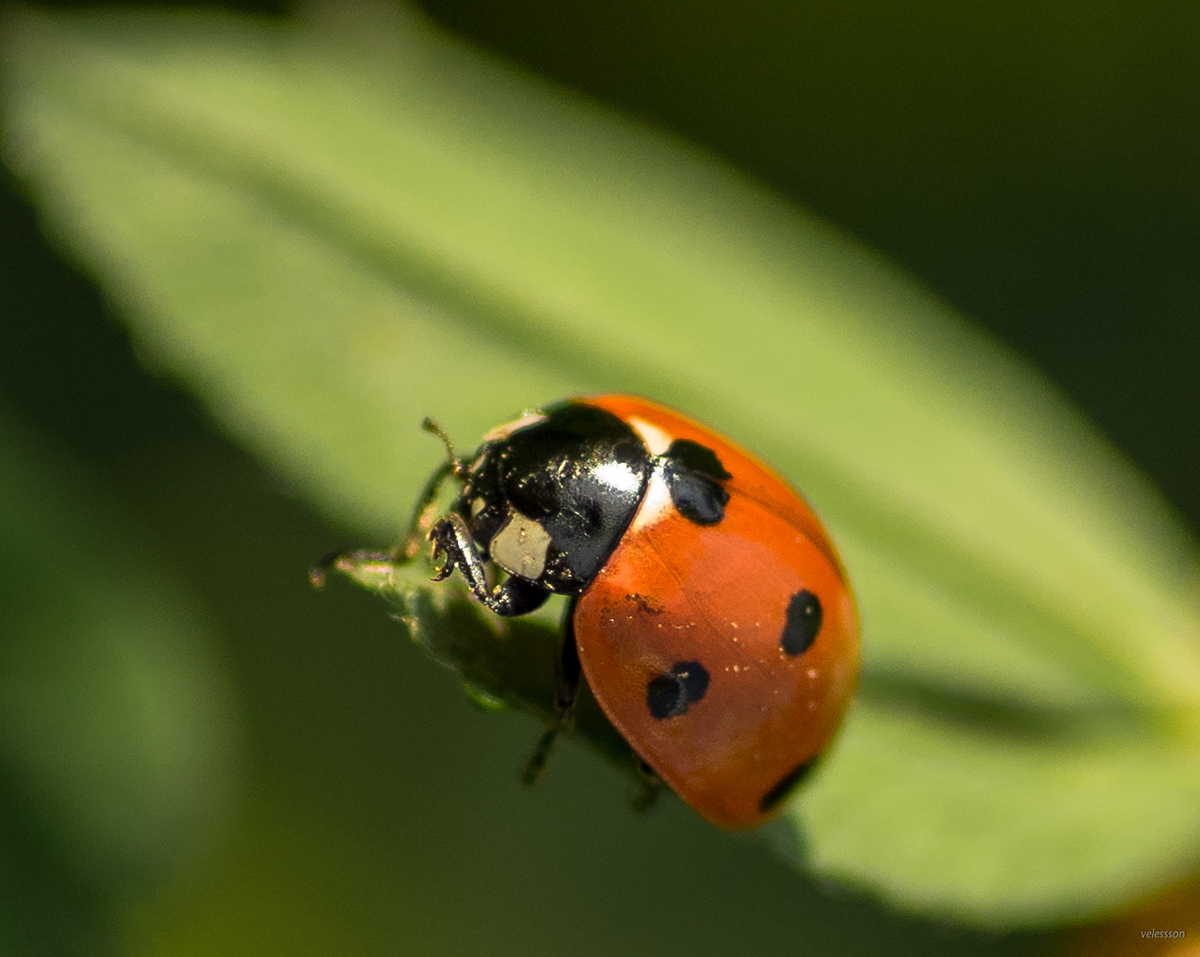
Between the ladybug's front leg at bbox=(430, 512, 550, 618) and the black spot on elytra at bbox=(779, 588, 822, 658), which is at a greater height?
the black spot on elytra at bbox=(779, 588, 822, 658)

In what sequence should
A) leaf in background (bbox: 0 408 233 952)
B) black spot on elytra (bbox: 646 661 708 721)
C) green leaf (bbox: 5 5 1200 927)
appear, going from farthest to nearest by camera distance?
leaf in background (bbox: 0 408 233 952) < green leaf (bbox: 5 5 1200 927) < black spot on elytra (bbox: 646 661 708 721)

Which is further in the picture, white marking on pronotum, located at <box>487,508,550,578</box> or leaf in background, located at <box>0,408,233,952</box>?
leaf in background, located at <box>0,408,233,952</box>

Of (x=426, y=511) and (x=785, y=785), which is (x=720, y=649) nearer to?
(x=785, y=785)

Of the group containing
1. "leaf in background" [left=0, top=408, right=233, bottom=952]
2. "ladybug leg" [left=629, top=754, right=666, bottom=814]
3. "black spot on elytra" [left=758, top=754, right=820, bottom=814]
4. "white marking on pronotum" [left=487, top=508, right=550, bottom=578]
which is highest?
Answer: "white marking on pronotum" [left=487, top=508, right=550, bottom=578]

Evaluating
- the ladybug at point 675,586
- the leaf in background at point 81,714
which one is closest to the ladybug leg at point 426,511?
the ladybug at point 675,586

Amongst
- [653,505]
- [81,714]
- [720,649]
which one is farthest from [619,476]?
[81,714]

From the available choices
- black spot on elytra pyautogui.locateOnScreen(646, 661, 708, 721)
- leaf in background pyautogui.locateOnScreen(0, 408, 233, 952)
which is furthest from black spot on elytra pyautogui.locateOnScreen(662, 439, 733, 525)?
leaf in background pyautogui.locateOnScreen(0, 408, 233, 952)

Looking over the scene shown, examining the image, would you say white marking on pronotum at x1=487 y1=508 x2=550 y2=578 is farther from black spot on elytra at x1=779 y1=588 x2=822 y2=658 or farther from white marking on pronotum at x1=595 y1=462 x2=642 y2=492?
black spot on elytra at x1=779 y1=588 x2=822 y2=658
